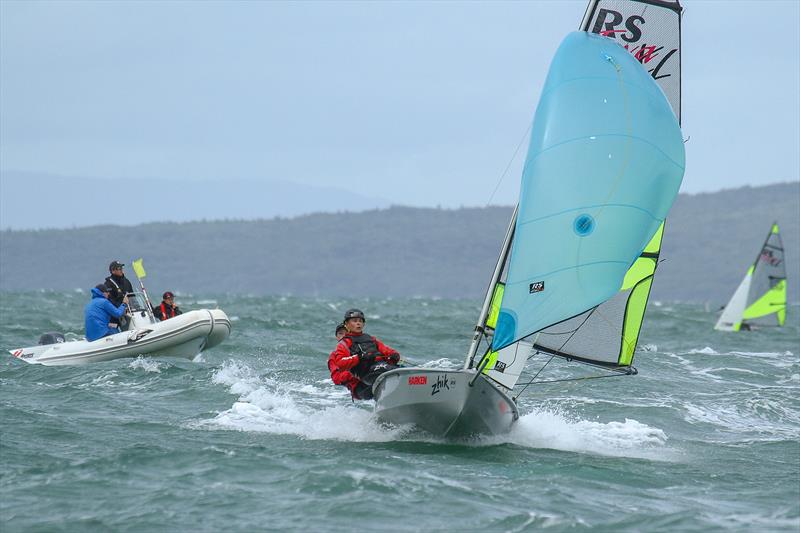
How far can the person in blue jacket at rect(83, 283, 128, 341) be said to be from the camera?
724 inches

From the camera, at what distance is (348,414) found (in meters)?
12.9

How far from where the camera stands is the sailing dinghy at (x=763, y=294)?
38300 mm

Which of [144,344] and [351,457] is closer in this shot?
[351,457]

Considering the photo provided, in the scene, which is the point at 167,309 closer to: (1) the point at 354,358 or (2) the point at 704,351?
(1) the point at 354,358

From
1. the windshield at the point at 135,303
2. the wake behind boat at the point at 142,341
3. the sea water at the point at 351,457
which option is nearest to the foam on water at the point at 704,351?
the sea water at the point at 351,457

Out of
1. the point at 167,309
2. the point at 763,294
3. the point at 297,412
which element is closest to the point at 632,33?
the point at 297,412

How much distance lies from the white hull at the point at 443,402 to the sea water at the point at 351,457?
204 mm

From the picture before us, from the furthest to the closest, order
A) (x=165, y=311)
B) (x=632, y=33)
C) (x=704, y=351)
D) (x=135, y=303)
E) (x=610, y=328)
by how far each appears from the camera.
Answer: (x=704, y=351), (x=165, y=311), (x=135, y=303), (x=610, y=328), (x=632, y=33)

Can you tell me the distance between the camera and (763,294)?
39344 mm

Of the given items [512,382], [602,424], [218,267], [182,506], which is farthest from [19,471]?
[218,267]

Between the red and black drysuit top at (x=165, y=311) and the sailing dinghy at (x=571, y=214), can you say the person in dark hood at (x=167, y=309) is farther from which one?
the sailing dinghy at (x=571, y=214)

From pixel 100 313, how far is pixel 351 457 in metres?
8.71

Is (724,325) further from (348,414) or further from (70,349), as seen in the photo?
(348,414)

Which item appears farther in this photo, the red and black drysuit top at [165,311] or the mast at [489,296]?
the red and black drysuit top at [165,311]
